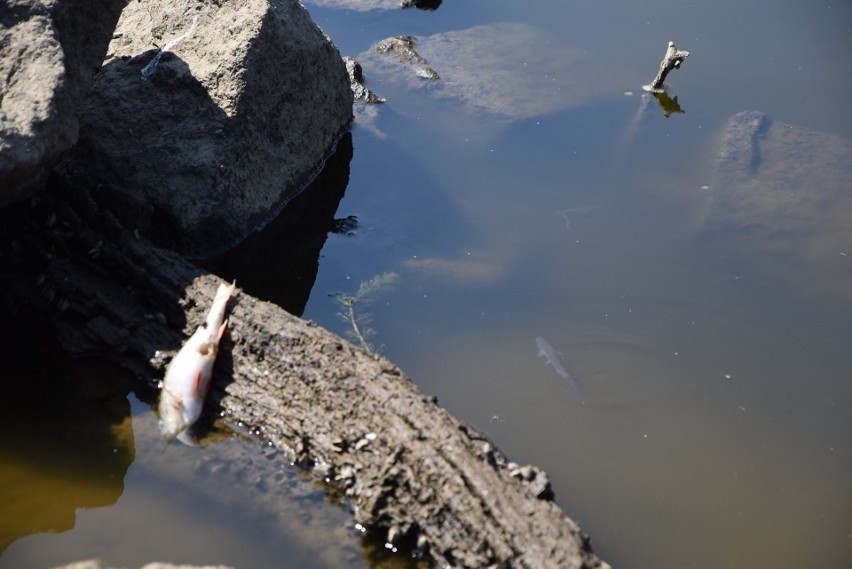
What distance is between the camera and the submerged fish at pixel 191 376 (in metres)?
4.27

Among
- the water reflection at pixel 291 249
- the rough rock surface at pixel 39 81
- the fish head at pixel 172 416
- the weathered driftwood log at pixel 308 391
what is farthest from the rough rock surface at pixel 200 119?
the fish head at pixel 172 416

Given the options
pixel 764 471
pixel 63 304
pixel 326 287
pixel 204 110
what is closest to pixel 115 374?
pixel 63 304

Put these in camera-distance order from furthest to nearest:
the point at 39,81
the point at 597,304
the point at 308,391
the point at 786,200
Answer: the point at 786,200 < the point at 597,304 < the point at 39,81 < the point at 308,391

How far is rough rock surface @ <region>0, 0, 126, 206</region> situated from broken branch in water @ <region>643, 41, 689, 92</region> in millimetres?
4687

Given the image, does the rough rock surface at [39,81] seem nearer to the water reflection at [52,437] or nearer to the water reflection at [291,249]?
the water reflection at [52,437]

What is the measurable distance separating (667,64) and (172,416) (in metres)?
5.22

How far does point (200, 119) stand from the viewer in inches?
222

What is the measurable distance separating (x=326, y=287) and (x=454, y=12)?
4599mm

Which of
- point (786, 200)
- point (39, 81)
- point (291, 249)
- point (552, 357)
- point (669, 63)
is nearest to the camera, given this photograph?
point (39, 81)

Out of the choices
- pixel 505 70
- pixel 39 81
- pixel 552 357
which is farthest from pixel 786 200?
pixel 39 81

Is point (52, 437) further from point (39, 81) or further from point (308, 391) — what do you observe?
point (39, 81)

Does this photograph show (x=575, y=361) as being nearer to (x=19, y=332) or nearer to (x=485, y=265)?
(x=485, y=265)

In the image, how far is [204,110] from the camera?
565cm

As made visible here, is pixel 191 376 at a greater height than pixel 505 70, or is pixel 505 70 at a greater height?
pixel 505 70
